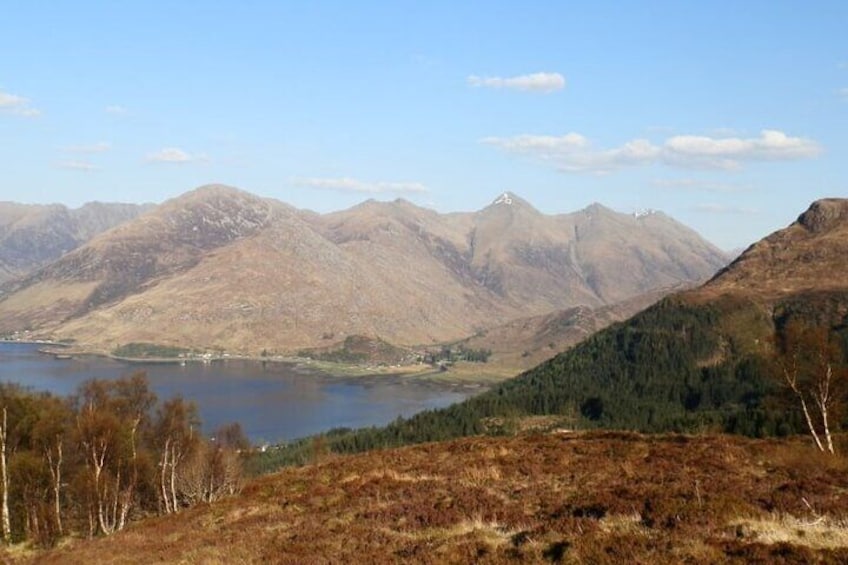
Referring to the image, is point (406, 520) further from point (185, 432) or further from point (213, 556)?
point (185, 432)

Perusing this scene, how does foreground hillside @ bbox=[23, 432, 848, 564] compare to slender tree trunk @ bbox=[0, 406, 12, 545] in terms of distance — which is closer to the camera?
foreground hillside @ bbox=[23, 432, 848, 564]

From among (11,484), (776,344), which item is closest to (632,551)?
(776,344)

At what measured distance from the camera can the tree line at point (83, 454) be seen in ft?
188

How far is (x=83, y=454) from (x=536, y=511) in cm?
5205

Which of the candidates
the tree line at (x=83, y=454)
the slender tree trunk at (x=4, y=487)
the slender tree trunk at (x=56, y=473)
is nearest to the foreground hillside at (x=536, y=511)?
the tree line at (x=83, y=454)

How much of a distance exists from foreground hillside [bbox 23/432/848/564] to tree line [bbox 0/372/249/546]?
17.5 metres

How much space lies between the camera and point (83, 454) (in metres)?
62.2

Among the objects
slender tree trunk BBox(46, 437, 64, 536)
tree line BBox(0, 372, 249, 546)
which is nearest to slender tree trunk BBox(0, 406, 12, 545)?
tree line BBox(0, 372, 249, 546)

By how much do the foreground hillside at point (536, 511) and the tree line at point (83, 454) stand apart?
17510 mm

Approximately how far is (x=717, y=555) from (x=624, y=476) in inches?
566

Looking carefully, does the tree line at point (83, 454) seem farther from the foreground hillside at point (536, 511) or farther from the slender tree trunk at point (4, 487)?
the foreground hillside at point (536, 511)

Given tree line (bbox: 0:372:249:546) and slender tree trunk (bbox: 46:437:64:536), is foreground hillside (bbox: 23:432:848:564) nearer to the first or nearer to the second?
tree line (bbox: 0:372:249:546)

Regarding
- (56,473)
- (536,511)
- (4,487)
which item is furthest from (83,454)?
(536,511)

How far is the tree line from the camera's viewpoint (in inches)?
2260
